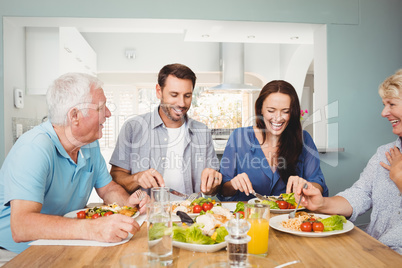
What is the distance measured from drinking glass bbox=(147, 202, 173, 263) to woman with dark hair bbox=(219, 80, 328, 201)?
44.5 inches

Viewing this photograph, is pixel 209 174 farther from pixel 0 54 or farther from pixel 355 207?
pixel 0 54

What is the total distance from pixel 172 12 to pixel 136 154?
128cm

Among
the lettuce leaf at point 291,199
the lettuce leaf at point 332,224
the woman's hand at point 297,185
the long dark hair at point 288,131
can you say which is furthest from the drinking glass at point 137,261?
the long dark hair at point 288,131

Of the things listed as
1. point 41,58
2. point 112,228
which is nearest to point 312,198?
point 112,228

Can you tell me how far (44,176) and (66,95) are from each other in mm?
385

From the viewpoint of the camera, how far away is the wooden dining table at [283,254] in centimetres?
99

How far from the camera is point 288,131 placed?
7.52 ft

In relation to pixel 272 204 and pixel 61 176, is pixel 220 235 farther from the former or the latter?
pixel 61 176

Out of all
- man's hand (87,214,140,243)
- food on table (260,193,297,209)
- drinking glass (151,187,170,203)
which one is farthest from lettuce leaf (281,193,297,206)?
man's hand (87,214,140,243)

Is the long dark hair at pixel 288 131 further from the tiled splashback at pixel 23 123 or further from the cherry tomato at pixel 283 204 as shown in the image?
the tiled splashback at pixel 23 123

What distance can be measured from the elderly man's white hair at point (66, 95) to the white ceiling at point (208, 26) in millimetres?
1484

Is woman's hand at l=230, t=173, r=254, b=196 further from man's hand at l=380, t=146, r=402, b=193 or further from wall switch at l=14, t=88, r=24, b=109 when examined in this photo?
wall switch at l=14, t=88, r=24, b=109

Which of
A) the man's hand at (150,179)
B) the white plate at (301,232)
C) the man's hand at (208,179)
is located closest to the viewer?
the white plate at (301,232)

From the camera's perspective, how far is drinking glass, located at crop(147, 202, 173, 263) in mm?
985
